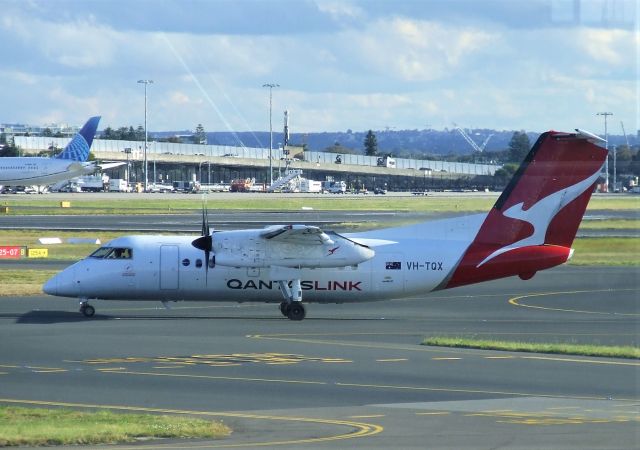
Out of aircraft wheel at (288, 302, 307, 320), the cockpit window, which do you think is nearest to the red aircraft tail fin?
aircraft wheel at (288, 302, 307, 320)

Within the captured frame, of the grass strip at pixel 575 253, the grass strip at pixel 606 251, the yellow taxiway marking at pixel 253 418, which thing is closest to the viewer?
the yellow taxiway marking at pixel 253 418

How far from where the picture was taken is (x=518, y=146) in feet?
192

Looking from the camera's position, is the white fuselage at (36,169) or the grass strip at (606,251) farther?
the white fuselage at (36,169)

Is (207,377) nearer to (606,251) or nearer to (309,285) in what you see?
(309,285)

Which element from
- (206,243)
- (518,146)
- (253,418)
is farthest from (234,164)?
(253,418)

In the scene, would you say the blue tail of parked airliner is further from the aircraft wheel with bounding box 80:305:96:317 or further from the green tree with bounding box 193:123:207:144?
the aircraft wheel with bounding box 80:305:96:317

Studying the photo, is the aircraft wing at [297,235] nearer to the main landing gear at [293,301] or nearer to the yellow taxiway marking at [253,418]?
the main landing gear at [293,301]

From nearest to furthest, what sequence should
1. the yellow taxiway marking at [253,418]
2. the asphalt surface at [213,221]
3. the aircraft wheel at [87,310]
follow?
the yellow taxiway marking at [253,418], the aircraft wheel at [87,310], the asphalt surface at [213,221]

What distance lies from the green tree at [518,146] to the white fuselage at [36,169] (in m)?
50.0

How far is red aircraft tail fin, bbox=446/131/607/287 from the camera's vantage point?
107 feet

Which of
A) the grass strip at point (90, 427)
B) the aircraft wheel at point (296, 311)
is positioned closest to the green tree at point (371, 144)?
the aircraft wheel at point (296, 311)

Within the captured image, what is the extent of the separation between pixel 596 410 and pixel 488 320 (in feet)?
47.0

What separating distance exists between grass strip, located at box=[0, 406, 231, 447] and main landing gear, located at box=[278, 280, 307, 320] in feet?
47.9

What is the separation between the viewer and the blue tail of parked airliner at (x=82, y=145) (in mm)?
99938
